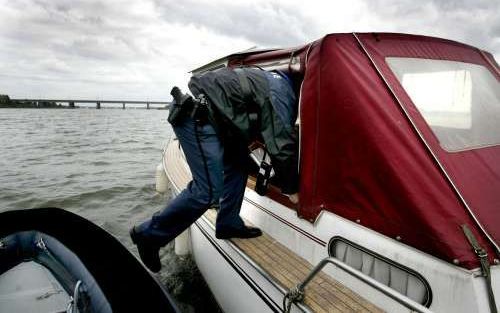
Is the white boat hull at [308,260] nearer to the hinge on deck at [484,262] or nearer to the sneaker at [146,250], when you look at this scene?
the hinge on deck at [484,262]

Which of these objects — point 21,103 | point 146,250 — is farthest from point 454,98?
point 21,103

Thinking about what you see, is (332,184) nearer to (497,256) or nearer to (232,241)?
(497,256)

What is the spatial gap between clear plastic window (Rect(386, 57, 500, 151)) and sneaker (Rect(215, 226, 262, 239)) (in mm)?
1559

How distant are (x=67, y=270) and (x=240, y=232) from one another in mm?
1429

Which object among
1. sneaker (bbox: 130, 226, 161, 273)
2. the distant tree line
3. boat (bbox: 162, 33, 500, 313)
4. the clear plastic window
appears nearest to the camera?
boat (bbox: 162, 33, 500, 313)

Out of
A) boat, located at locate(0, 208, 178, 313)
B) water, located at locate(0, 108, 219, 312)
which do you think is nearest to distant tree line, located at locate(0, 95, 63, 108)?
water, located at locate(0, 108, 219, 312)

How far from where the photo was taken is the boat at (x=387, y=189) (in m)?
1.47

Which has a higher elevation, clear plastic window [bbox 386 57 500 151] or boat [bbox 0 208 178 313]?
clear plastic window [bbox 386 57 500 151]

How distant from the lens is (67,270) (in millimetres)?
2762

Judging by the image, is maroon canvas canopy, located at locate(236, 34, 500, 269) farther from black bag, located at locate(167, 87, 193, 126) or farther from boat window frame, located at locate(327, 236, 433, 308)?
black bag, located at locate(167, 87, 193, 126)

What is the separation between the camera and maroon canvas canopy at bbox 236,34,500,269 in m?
1.52

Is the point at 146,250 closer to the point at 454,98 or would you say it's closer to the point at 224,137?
the point at 224,137

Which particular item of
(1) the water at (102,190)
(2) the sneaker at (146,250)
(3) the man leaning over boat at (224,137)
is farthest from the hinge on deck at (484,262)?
(1) the water at (102,190)

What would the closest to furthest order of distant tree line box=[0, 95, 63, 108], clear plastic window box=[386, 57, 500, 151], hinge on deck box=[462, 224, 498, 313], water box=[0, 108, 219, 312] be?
hinge on deck box=[462, 224, 498, 313] < clear plastic window box=[386, 57, 500, 151] < water box=[0, 108, 219, 312] < distant tree line box=[0, 95, 63, 108]
